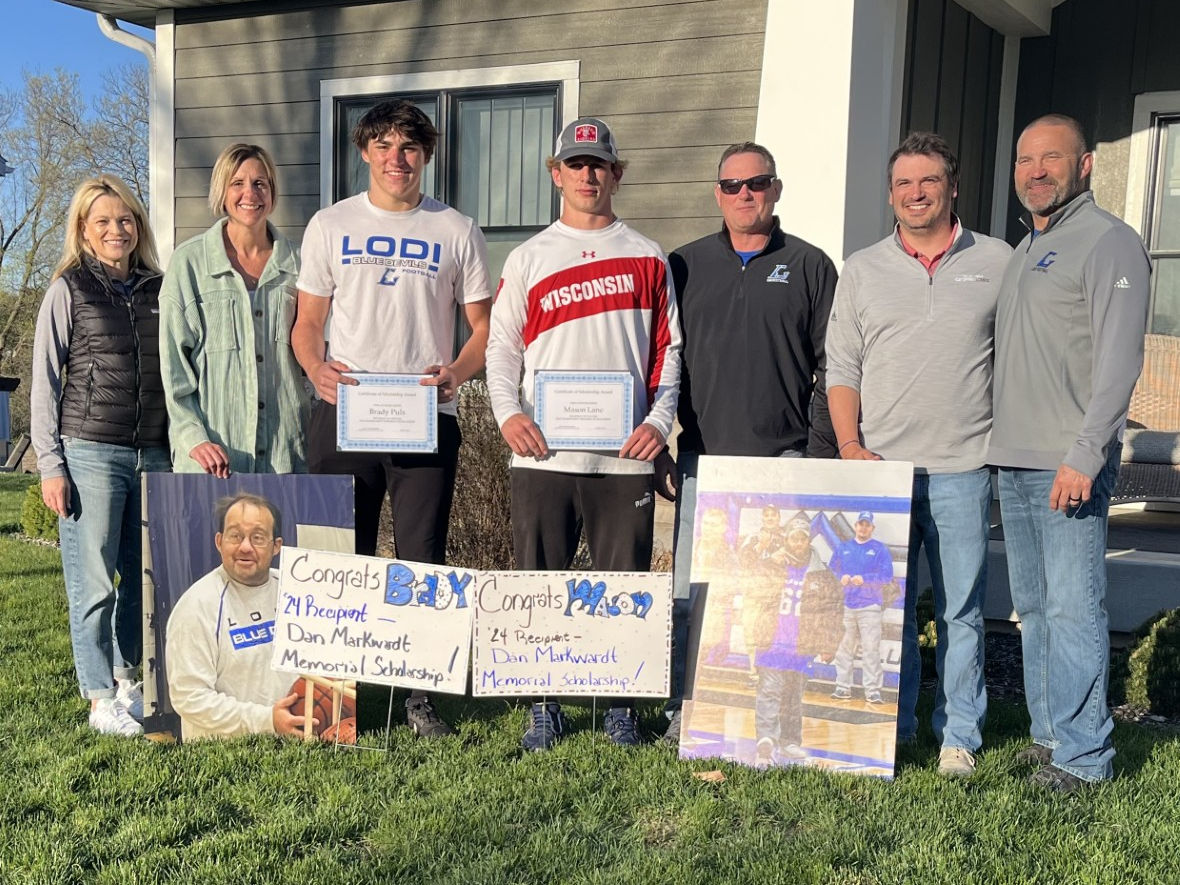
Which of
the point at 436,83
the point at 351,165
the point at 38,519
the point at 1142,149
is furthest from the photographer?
the point at 38,519

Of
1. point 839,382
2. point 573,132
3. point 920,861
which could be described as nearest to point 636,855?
point 920,861

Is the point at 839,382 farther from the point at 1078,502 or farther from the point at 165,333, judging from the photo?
the point at 165,333

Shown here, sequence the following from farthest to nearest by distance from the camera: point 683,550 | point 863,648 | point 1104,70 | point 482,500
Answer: point 1104,70 → point 482,500 → point 683,550 → point 863,648

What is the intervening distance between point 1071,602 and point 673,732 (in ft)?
4.63

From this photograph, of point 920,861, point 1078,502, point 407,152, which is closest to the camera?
point 920,861

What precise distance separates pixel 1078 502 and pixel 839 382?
84cm

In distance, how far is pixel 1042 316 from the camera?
3232 millimetres

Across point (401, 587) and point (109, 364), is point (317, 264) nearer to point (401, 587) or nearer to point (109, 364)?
point (109, 364)

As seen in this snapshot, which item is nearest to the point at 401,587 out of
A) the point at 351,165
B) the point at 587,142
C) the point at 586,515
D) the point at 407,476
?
the point at 407,476

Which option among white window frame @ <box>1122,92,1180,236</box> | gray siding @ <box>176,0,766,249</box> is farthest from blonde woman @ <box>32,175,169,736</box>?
white window frame @ <box>1122,92,1180,236</box>

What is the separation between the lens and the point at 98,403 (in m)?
3.74

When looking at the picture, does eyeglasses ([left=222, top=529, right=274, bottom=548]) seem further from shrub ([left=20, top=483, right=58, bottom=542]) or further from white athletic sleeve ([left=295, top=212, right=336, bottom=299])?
shrub ([left=20, top=483, right=58, bottom=542])

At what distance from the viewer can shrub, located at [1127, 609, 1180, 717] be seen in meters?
4.62

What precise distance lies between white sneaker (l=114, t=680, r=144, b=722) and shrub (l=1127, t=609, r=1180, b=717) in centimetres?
413
